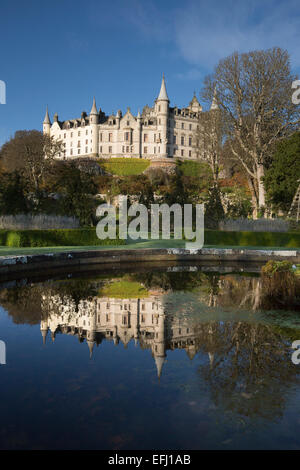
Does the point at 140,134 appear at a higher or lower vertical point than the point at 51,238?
higher

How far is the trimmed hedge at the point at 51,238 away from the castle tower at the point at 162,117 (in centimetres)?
6130

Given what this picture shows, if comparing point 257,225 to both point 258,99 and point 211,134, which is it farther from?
point 211,134

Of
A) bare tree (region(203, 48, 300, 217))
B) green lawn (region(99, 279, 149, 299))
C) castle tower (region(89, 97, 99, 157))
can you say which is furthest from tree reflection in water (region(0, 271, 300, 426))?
castle tower (region(89, 97, 99, 157))

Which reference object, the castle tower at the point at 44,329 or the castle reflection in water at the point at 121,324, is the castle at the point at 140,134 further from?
the castle tower at the point at 44,329

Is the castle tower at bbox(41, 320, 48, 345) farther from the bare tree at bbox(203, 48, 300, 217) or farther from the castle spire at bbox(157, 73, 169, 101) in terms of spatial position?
the castle spire at bbox(157, 73, 169, 101)

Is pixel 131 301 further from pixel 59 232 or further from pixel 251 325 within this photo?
pixel 59 232

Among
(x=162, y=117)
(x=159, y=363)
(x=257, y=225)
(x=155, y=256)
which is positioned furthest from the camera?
(x=162, y=117)

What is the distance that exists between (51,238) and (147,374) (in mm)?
12594

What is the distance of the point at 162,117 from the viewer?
76.6m

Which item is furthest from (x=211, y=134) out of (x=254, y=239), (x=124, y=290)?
(x=124, y=290)

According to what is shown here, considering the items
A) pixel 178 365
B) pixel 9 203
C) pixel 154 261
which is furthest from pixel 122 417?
pixel 9 203

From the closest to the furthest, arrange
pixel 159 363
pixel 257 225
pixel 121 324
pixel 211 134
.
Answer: pixel 159 363 < pixel 121 324 < pixel 257 225 < pixel 211 134

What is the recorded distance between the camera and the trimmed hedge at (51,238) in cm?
1520

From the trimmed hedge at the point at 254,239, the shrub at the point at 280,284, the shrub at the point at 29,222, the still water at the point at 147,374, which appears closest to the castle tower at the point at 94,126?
the shrub at the point at 29,222
